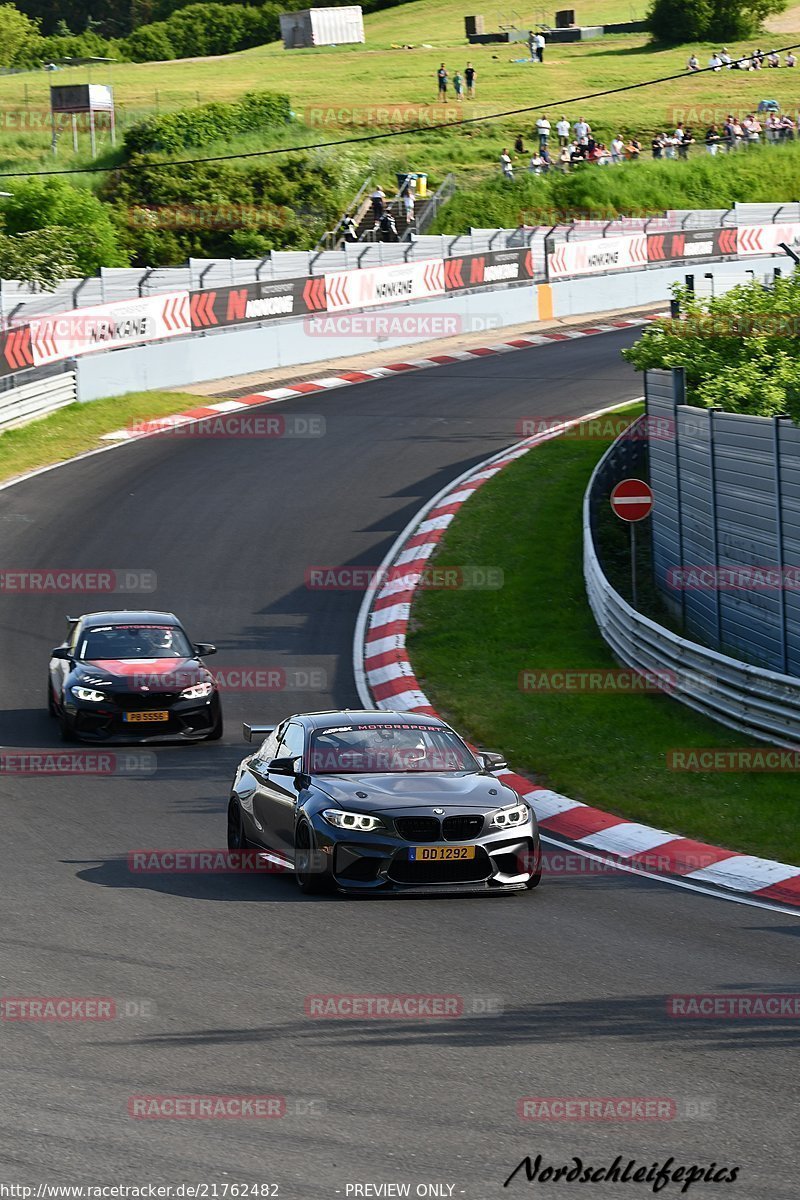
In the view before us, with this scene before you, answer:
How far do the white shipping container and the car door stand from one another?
119700 mm

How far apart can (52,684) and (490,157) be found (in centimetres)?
5676

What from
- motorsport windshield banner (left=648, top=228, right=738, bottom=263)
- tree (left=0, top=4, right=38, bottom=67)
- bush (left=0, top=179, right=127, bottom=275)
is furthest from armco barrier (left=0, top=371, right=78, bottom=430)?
tree (left=0, top=4, right=38, bottom=67)

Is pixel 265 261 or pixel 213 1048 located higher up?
pixel 265 261

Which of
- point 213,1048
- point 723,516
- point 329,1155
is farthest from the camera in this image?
point 723,516

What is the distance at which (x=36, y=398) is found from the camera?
32.7 m

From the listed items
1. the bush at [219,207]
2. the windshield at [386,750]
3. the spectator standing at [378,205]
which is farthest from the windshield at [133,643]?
the bush at [219,207]

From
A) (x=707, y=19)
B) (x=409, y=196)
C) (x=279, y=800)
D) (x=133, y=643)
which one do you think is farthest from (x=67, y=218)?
(x=707, y=19)

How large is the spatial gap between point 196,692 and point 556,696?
13.4 feet

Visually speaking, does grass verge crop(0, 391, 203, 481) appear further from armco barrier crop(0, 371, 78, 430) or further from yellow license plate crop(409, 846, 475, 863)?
yellow license plate crop(409, 846, 475, 863)

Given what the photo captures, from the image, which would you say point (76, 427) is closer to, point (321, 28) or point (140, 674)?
point (140, 674)

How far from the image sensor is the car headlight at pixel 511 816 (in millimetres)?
11953

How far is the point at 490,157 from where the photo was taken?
71375 mm

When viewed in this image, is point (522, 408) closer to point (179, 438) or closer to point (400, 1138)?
point (179, 438)

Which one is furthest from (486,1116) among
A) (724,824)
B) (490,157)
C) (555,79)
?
(555,79)
